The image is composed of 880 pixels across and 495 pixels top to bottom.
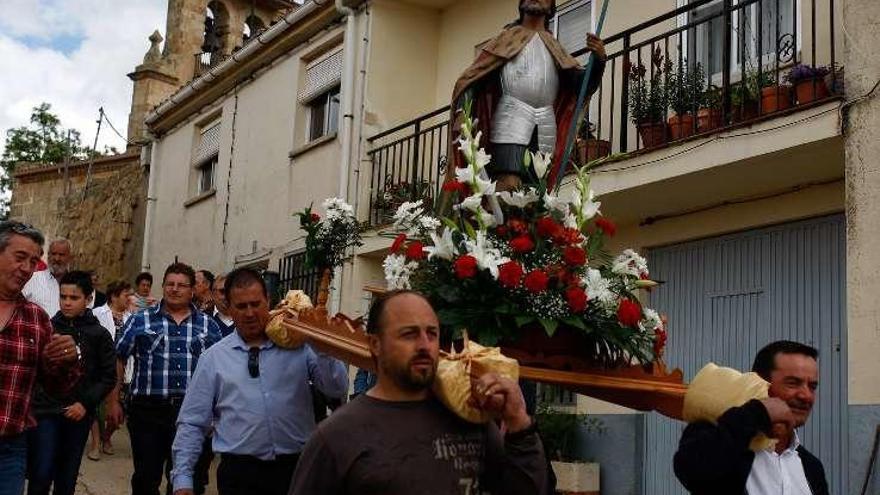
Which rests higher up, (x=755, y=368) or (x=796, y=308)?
(x=796, y=308)

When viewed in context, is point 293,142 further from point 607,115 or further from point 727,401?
point 727,401

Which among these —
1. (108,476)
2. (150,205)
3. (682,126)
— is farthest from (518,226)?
(150,205)

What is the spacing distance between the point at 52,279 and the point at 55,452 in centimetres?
210

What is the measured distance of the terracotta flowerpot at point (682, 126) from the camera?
8.70m

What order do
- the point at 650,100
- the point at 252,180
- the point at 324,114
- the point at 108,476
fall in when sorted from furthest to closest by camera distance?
the point at 252,180 → the point at 324,114 → the point at 108,476 → the point at 650,100

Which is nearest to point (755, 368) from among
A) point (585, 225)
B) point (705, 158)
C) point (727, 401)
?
point (727, 401)

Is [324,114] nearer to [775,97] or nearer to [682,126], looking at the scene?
[682,126]

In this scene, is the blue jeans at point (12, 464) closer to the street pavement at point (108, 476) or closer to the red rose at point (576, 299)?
the red rose at point (576, 299)

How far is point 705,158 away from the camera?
8094 mm

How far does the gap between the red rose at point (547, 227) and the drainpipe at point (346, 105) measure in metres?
8.77

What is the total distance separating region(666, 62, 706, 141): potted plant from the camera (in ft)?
28.7

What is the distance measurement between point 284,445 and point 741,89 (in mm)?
5095

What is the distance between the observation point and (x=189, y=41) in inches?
975

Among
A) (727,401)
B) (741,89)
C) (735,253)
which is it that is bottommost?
(727,401)
